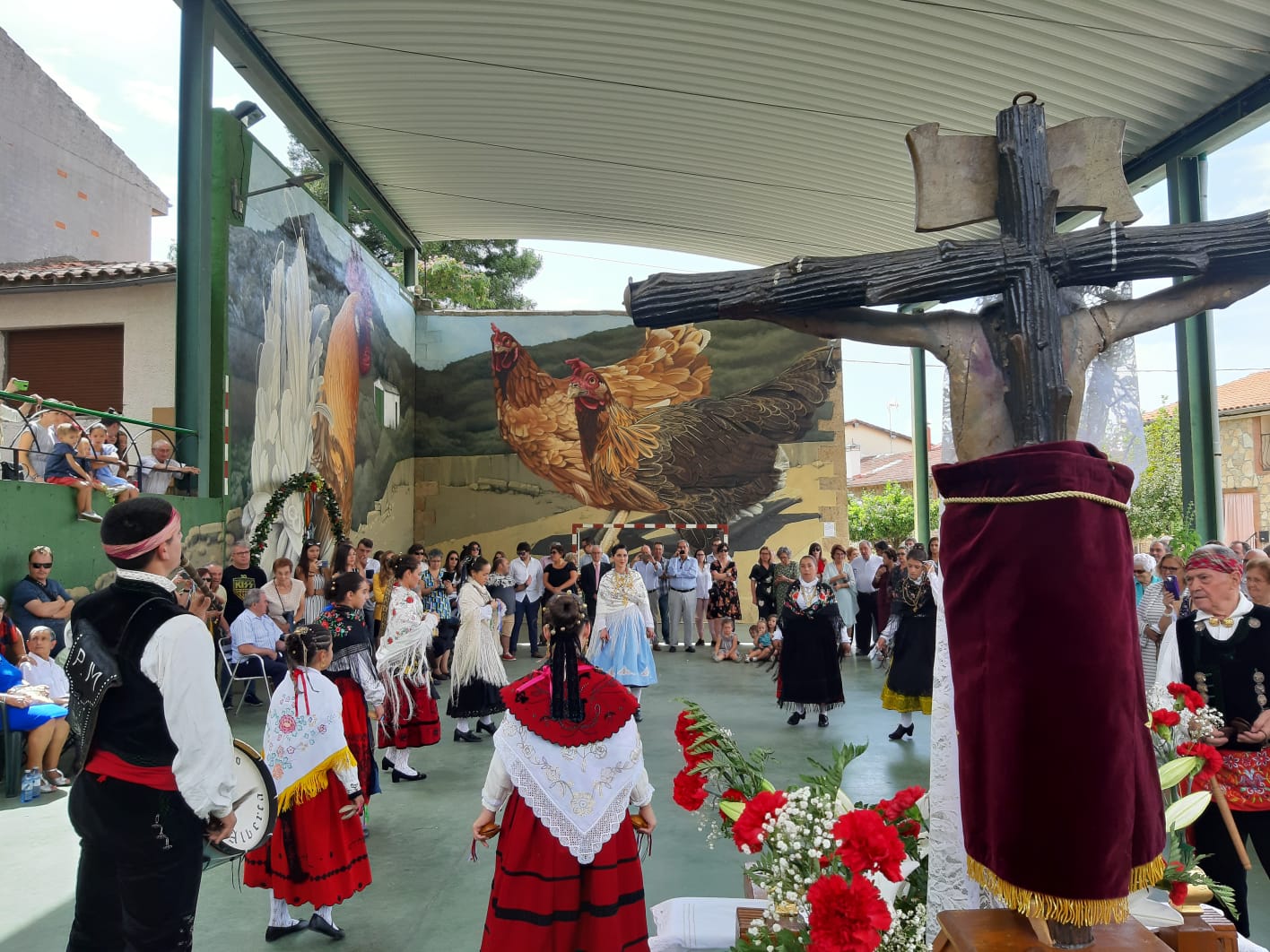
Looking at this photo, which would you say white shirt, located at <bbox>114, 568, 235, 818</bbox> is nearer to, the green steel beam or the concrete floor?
the concrete floor

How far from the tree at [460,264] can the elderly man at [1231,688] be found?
21.1 m

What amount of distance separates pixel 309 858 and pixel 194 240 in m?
7.83

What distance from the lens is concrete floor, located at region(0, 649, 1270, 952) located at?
438cm

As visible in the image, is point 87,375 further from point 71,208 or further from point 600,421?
point 600,421

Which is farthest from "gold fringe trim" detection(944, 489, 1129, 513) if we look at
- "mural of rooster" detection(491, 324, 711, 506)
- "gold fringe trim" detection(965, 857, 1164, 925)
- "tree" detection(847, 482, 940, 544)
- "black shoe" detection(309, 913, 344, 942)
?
"tree" detection(847, 482, 940, 544)

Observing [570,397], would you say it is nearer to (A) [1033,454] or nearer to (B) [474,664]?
(B) [474,664]

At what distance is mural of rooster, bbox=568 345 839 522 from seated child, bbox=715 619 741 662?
189 inches

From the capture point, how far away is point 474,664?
815cm

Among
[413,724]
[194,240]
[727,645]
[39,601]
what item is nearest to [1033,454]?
[413,724]

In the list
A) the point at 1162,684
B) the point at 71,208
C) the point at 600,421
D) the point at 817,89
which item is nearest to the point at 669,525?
the point at 600,421

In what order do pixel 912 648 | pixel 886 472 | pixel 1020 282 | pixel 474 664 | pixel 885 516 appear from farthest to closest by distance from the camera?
1. pixel 886 472
2. pixel 885 516
3. pixel 474 664
4. pixel 912 648
5. pixel 1020 282

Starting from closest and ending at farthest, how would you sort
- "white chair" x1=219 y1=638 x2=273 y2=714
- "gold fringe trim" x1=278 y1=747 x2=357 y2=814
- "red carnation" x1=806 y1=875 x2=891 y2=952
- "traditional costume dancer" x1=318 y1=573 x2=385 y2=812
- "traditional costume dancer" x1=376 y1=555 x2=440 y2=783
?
"red carnation" x1=806 y1=875 x2=891 y2=952 < "gold fringe trim" x1=278 y1=747 x2=357 y2=814 < "traditional costume dancer" x1=318 y1=573 x2=385 y2=812 < "traditional costume dancer" x1=376 y1=555 x2=440 y2=783 < "white chair" x1=219 y1=638 x2=273 y2=714

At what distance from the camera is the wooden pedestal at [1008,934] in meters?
1.79

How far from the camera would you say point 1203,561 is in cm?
359
